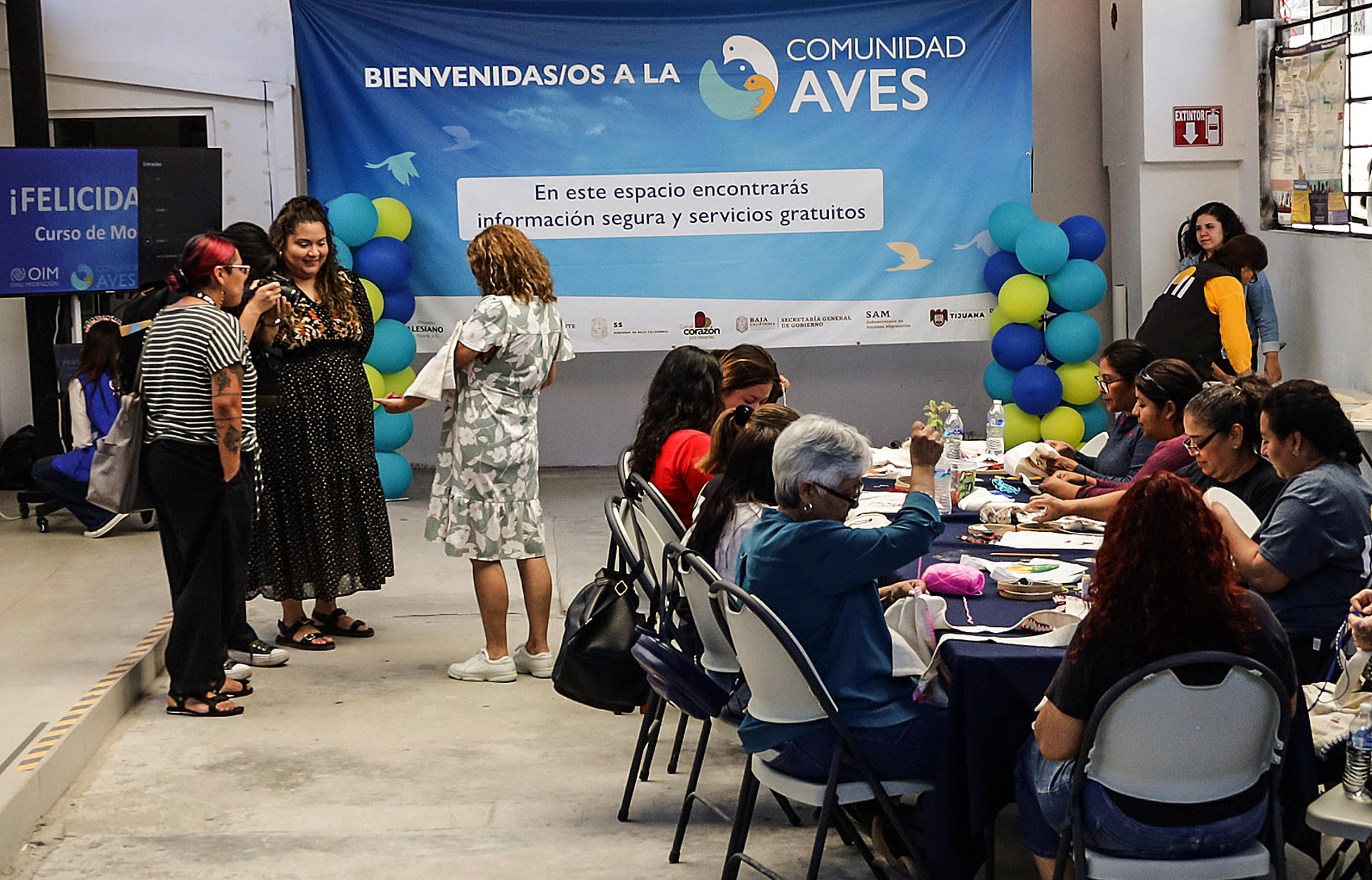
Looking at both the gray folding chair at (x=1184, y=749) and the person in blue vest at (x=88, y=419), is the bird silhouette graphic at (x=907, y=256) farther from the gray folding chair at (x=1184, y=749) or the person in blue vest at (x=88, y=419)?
the gray folding chair at (x=1184, y=749)

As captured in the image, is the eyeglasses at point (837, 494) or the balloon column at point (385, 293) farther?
the balloon column at point (385, 293)

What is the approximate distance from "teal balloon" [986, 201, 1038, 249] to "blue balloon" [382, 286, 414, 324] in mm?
3252

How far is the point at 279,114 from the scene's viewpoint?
8.19m

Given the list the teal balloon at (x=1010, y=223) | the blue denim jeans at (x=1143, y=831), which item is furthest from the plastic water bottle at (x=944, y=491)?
the teal balloon at (x=1010, y=223)

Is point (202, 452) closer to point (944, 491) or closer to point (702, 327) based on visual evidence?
point (944, 491)

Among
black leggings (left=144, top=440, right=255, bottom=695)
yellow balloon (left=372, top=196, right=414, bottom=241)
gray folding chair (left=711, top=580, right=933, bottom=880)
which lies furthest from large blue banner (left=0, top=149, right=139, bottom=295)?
gray folding chair (left=711, top=580, right=933, bottom=880)

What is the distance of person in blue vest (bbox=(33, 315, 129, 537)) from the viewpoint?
22.5 ft

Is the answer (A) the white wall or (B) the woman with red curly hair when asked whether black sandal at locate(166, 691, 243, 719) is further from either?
(A) the white wall

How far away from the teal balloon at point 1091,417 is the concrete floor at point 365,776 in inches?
148

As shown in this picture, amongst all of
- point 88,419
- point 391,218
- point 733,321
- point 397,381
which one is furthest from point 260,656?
point 733,321

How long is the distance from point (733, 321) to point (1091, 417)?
207 cm

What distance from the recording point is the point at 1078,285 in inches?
302

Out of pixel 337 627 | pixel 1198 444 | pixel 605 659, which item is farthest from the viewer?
pixel 337 627

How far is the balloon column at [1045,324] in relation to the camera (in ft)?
25.2
